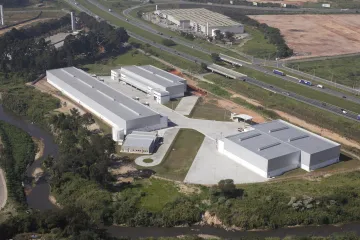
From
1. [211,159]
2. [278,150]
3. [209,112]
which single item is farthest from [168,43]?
[278,150]

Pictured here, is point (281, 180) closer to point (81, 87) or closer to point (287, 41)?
point (81, 87)

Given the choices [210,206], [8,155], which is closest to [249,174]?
[210,206]

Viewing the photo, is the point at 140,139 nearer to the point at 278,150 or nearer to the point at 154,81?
the point at 278,150

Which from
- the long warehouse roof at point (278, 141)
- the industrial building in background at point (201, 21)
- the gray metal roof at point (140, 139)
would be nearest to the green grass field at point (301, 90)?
the long warehouse roof at point (278, 141)

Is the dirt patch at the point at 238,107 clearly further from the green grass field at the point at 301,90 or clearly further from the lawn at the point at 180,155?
the lawn at the point at 180,155

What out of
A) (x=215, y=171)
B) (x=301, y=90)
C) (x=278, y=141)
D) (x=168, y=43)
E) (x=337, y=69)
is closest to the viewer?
(x=215, y=171)

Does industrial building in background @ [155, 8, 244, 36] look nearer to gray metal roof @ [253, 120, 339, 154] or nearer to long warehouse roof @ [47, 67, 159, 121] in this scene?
long warehouse roof @ [47, 67, 159, 121]

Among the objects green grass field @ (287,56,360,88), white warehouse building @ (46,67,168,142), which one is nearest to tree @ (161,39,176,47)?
green grass field @ (287,56,360,88)
